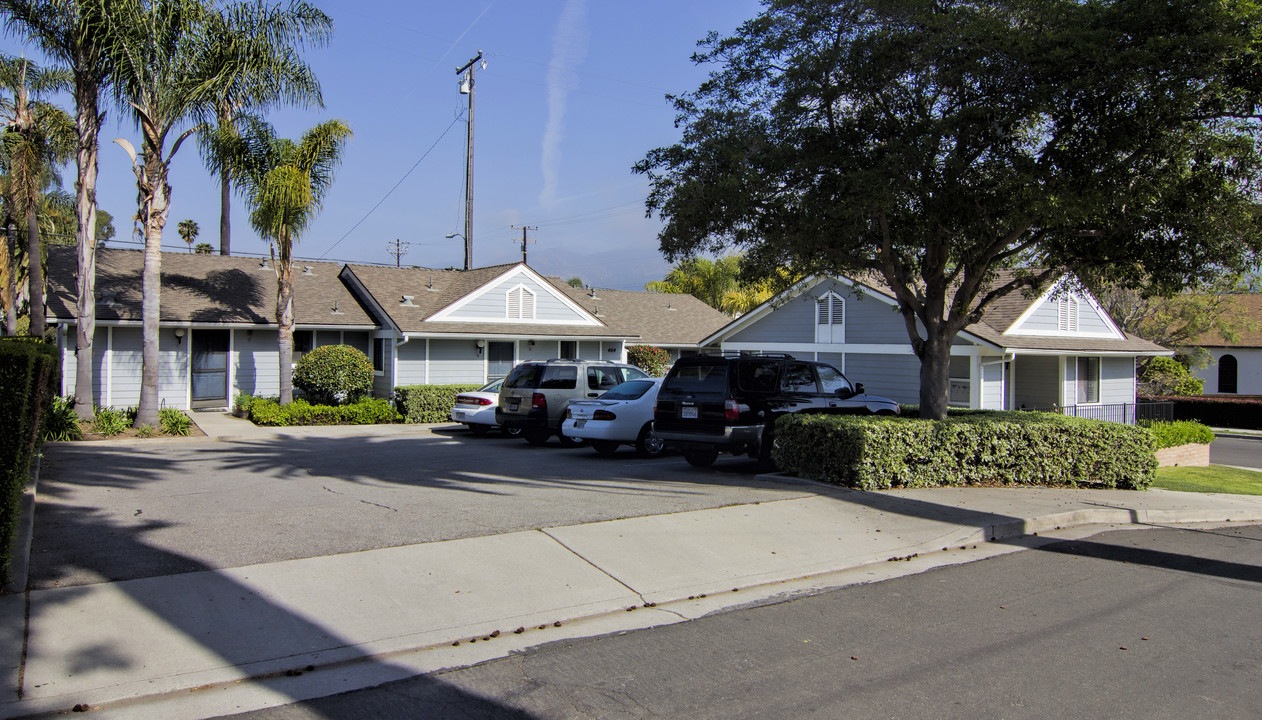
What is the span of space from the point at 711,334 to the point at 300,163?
1658 centimetres

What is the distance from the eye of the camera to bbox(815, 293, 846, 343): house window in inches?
1024

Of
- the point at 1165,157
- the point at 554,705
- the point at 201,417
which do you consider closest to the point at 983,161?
the point at 1165,157

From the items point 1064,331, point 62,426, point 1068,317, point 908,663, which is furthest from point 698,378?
point 1068,317

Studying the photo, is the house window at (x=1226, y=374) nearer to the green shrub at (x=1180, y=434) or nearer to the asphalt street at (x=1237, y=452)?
the asphalt street at (x=1237, y=452)

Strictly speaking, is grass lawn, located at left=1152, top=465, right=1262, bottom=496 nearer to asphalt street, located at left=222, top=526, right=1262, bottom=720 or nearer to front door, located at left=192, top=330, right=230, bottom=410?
asphalt street, located at left=222, top=526, right=1262, bottom=720

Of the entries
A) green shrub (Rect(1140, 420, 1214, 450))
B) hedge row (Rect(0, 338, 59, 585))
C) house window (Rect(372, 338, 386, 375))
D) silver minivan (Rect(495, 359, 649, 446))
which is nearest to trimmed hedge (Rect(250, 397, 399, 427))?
house window (Rect(372, 338, 386, 375))

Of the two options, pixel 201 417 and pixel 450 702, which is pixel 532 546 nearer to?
pixel 450 702

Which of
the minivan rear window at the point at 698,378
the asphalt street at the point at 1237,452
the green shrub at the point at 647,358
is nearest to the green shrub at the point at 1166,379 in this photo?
the asphalt street at the point at 1237,452

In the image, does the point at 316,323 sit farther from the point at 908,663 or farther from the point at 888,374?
the point at 908,663

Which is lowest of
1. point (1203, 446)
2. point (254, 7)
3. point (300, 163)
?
point (1203, 446)

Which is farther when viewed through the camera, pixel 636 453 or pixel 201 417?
pixel 201 417

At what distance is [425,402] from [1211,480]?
18599 mm

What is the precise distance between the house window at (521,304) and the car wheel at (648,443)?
41.8 feet

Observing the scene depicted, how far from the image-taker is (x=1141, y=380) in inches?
1411
